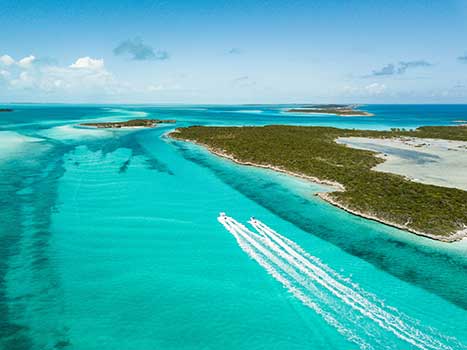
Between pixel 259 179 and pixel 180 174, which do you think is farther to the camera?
pixel 180 174

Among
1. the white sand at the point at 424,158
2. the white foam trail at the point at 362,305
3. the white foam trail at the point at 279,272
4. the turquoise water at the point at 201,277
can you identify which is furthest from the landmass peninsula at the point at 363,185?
the white foam trail at the point at 279,272

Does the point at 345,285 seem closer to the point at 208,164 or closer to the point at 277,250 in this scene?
the point at 277,250

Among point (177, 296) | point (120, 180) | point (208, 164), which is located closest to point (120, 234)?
point (177, 296)

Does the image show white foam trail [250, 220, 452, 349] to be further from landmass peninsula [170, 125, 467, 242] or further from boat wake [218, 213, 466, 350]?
landmass peninsula [170, 125, 467, 242]

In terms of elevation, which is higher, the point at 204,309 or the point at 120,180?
the point at 120,180

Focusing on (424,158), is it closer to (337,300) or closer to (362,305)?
(362,305)

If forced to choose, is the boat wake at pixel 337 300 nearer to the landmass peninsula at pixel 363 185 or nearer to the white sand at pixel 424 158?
the landmass peninsula at pixel 363 185
